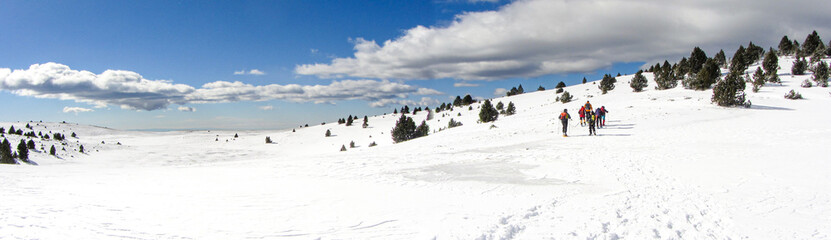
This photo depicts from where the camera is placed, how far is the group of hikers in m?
20.9


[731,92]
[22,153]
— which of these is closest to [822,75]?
[731,92]

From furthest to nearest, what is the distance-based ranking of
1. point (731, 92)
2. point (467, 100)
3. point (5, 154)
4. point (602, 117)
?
1. point (467, 100)
2. point (731, 92)
3. point (602, 117)
4. point (5, 154)

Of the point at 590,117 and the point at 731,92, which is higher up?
the point at 731,92

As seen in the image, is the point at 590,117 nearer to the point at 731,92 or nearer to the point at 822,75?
the point at 731,92

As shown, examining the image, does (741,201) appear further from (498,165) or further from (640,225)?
(498,165)

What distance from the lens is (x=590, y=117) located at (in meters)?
20.8

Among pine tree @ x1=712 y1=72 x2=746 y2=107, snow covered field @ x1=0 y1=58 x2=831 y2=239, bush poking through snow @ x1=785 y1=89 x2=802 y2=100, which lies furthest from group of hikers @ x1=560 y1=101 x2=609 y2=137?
bush poking through snow @ x1=785 y1=89 x2=802 y2=100

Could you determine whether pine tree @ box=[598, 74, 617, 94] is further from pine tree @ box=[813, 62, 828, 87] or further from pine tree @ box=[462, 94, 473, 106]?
pine tree @ box=[462, 94, 473, 106]

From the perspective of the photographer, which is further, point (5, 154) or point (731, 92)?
point (731, 92)

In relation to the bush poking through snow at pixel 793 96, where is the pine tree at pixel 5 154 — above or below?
below

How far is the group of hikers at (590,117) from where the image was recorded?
20875 mm

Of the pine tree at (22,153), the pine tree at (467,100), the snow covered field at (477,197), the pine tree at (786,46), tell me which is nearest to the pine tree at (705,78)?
the snow covered field at (477,197)

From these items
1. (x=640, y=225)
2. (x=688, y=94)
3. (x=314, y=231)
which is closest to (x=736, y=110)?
(x=688, y=94)

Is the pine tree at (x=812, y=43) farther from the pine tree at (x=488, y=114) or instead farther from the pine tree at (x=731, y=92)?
the pine tree at (x=488, y=114)
